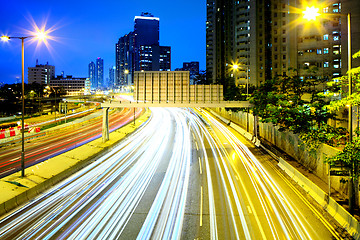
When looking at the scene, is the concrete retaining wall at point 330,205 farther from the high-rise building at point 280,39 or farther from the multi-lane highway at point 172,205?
the high-rise building at point 280,39

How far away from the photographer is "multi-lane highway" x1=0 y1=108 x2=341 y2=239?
1140cm

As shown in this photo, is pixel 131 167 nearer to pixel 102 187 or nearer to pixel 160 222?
Result: pixel 102 187

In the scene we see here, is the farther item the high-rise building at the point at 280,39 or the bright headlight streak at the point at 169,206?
the high-rise building at the point at 280,39

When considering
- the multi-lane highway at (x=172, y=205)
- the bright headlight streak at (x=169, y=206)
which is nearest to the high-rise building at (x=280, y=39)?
the multi-lane highway at (x=172, y=205)

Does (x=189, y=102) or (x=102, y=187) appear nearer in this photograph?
(x=102, y=187)

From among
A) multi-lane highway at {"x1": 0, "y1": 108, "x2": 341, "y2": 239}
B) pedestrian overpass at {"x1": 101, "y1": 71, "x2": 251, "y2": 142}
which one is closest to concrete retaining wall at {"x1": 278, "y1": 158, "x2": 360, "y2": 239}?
multi-lane highway at {"x1": 0, "y1": 108, "x2": 341, "y2": 239}

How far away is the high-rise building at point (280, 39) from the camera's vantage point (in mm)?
58253

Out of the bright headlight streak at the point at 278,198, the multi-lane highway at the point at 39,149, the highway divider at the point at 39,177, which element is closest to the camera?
the bright headlight streak at the point at 278,198

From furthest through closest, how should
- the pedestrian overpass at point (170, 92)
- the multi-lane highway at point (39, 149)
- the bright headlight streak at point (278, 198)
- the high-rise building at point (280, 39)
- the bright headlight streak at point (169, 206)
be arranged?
1. the high-rise building at point (280, 39)
2. the pedestrian overpass at point (170, 92)
3. the multi-lane highway at point (39, 149)
4. the bright headlight streak at point (278, 198)
5. the bright headlight streak at point (169, 206)

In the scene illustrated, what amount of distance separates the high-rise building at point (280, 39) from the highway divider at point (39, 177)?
4176 cm

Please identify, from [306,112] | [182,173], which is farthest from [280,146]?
[182,173]

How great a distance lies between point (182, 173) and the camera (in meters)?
20.5

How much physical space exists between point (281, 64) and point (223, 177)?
72098 mm

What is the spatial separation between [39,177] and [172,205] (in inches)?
460
